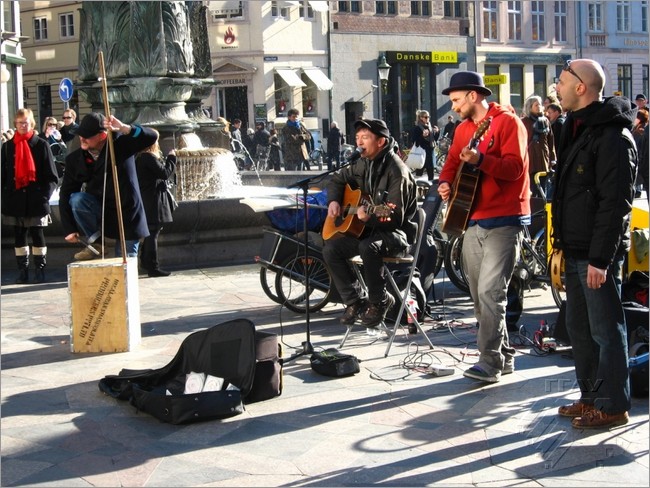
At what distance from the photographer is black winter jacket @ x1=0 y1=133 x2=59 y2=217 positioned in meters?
11.6

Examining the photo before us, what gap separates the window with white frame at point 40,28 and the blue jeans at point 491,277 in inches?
1697

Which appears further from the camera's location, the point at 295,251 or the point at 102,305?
the point at 295,251

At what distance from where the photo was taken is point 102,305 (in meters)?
8.02

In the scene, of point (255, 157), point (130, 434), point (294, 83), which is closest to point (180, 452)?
point (130, 434)

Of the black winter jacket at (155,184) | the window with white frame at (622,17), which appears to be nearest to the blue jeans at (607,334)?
the black winter jacket at (155,184)

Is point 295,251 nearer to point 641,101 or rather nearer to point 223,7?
point 641,101

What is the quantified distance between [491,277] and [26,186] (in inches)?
255

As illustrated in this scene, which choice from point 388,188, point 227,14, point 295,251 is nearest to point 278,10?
point 227,14

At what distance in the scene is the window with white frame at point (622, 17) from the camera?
2196 inches

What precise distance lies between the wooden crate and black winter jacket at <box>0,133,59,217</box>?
3830 millimetres

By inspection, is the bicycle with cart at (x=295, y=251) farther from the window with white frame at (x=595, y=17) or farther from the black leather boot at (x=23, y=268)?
the window with white frame at (x=595, y=17)

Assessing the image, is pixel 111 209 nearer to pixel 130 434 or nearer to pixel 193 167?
pixel 130 434

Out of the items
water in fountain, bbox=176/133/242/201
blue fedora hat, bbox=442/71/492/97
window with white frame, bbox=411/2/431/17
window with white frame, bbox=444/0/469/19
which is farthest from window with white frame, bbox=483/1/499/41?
blue fedora hat, bbox=442/71/492/97

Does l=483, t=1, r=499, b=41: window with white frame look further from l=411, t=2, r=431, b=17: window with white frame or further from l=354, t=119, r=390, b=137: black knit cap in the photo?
l=354, t=119, r=390, b=137: black knit cap
